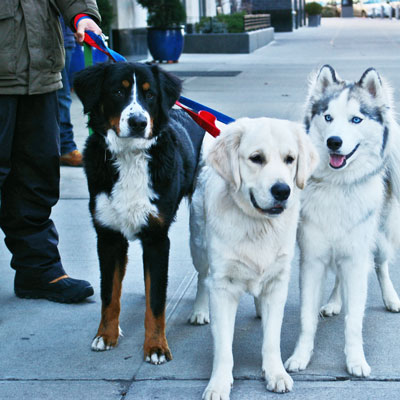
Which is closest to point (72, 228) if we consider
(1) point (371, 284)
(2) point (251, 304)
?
(2) point (251, 304)

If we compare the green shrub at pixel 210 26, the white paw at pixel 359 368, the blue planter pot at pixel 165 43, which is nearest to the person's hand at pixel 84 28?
the white paw at pixel 359 368

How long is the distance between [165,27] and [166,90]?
1554 cm

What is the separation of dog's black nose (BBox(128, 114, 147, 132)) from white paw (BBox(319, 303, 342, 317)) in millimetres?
1662

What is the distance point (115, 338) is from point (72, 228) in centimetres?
232

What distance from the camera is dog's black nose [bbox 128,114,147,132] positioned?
3.49 metres

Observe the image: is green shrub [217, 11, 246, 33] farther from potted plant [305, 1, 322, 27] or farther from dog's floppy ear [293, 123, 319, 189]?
potted plant [305, 1, 322, 27]

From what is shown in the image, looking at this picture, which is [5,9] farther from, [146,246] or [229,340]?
[229,340]

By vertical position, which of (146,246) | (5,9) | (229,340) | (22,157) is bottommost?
(229,340)

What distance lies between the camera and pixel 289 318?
4.12m

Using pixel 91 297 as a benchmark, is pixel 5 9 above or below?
above

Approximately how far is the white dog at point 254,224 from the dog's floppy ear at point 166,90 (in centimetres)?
53

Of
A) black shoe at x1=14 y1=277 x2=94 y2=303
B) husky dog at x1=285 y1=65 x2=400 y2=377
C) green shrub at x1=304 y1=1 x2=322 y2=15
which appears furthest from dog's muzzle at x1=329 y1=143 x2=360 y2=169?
green shrub at x1=304 y1=1 x2=322 y2=15

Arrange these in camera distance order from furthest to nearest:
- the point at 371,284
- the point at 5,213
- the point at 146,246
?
1. the point at 371,284
2. the point at 5,213
3. the point at 146,246

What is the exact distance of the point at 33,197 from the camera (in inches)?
171
